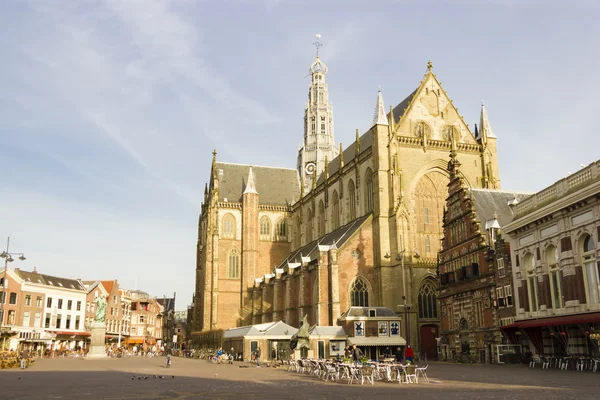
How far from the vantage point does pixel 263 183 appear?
262 feet

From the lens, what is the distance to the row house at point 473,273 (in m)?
33.1

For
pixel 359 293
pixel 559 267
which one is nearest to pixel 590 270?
pixel 559 267

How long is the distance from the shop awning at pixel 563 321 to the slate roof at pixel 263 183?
5078 cm

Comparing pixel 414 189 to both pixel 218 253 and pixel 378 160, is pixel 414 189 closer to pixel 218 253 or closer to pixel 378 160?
pixel 378 160

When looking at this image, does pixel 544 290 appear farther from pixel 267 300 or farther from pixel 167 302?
pixel 167 302

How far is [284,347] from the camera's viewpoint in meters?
44.1

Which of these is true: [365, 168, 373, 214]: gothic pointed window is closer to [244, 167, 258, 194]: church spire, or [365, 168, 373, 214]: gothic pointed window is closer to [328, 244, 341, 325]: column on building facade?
[328, 244, 341, 325]: column on building facade

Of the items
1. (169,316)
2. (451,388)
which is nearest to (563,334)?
(451,388)

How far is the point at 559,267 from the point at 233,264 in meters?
50.5

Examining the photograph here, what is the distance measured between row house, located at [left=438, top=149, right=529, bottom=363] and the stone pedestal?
30.7 metres

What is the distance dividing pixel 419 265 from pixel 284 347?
519 inches

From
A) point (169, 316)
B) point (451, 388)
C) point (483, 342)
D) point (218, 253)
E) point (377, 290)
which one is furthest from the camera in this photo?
point (169, 316)

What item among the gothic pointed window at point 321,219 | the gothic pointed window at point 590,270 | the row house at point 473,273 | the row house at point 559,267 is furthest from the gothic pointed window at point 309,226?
the gothic pointed window at point 590,270

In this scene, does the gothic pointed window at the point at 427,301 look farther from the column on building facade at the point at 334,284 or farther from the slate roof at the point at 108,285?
the slate roof at the point at 108,285
